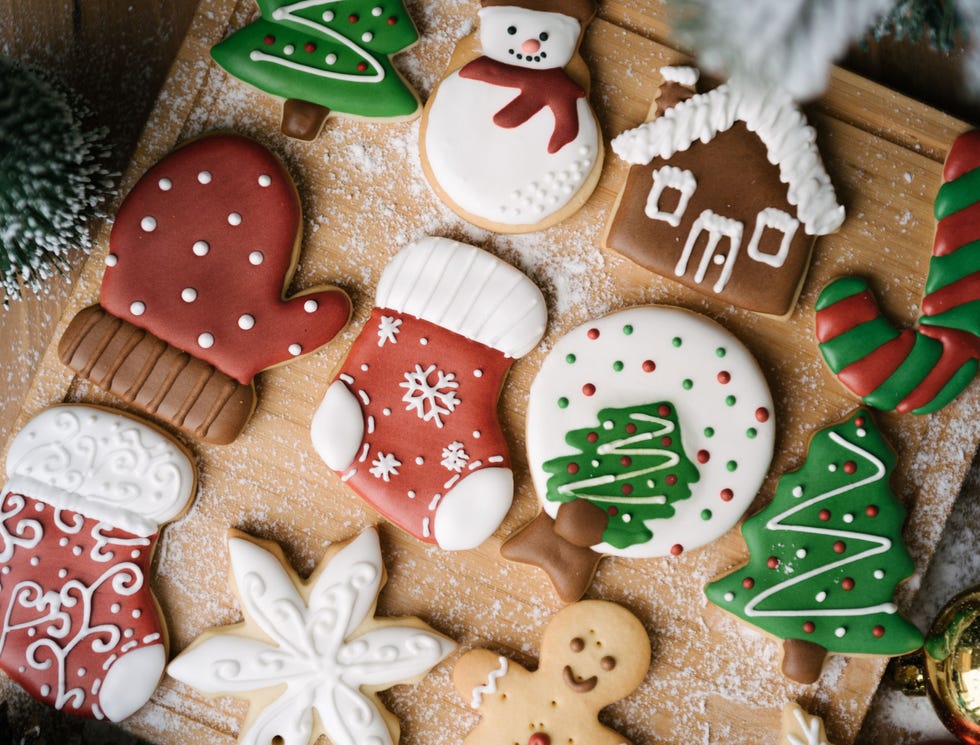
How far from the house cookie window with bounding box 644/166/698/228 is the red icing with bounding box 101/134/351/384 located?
586 millimetres

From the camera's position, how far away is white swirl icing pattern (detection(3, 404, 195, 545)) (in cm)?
139

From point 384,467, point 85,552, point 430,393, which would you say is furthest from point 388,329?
point 85,552

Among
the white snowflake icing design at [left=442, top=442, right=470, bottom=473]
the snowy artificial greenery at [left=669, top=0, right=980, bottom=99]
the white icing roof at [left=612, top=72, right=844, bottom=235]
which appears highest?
the snowy artificial greenery at [left=669, top=0, right=980, bottom=99]

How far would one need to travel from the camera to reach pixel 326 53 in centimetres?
139

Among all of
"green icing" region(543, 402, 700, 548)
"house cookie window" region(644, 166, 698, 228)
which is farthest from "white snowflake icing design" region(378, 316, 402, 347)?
"house cookie window" region(644, 166, 698, 228)

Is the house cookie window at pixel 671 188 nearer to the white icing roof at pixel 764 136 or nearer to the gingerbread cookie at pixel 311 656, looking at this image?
the white icing roof at pixel 764 136

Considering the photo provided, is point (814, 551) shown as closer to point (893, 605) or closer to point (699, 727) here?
point (893, 605)

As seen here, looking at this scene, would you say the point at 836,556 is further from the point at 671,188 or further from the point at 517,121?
the point at 517,121

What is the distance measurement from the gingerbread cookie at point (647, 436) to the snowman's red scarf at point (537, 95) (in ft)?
1.09

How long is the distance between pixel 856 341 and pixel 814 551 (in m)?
0.37

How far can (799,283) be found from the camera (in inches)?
54.9

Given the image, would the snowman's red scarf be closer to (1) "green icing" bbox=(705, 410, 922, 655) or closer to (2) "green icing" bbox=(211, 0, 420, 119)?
(2) "green icing" bbox=(211, 0, 420, 119)

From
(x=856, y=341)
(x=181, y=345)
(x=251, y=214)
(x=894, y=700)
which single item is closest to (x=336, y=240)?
(x=251, y=214)

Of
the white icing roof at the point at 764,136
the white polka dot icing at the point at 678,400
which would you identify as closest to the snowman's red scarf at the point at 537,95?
the white icing roof at the point at 764,136
